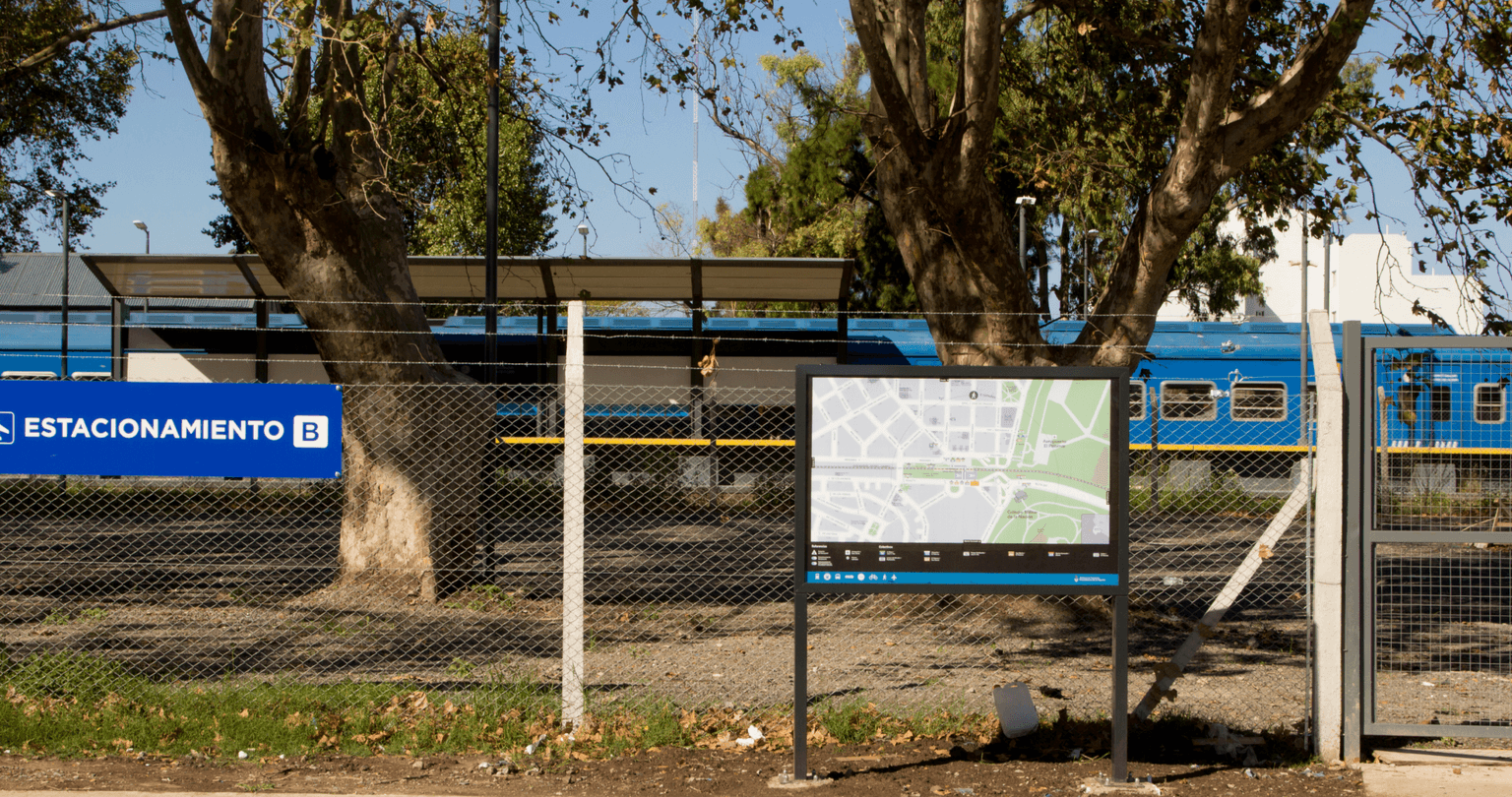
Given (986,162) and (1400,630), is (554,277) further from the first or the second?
(1400,630)

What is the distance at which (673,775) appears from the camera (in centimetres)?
529

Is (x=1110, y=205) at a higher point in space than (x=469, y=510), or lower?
higher

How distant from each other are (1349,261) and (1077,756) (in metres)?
55.9

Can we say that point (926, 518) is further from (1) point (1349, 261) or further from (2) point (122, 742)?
(1) point (1349, 261)

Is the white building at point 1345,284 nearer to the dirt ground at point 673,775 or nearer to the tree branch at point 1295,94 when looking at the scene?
the tree branch at point 1295,94

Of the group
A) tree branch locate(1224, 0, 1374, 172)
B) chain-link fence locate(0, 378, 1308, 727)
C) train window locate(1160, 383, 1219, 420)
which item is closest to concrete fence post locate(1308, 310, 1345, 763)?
chain-link fence locate(0, 378, 1308, 727)

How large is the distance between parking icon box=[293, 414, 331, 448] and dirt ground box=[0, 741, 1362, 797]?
70.0 inches

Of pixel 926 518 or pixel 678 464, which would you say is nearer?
pixel 926 518

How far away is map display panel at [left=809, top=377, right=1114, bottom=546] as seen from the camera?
5164mm

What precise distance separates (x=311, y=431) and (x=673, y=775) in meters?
2.85

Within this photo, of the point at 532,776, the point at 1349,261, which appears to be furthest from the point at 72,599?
the point at 1349,261

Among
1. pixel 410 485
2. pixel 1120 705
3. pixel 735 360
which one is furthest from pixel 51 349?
pixel 1120 705

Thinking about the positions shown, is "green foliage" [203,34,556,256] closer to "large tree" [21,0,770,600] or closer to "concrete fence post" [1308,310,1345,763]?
"large tree" [21,0,770,600]

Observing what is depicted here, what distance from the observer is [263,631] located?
26.9 feet
